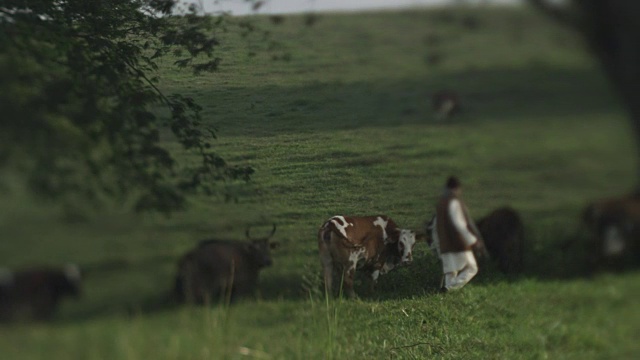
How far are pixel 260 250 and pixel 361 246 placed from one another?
61 cm

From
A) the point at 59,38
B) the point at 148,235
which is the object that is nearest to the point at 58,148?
the point at 148,235

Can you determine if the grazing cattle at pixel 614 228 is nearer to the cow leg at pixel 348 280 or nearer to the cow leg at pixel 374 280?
the cow leg at pixel 374 280

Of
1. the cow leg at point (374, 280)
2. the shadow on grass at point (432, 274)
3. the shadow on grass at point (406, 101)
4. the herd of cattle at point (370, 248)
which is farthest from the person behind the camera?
the cow leg at point (374, 280)

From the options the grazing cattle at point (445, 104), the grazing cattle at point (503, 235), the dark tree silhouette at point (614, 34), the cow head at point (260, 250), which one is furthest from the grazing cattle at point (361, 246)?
the dark tree silhouette at point (614, 34)

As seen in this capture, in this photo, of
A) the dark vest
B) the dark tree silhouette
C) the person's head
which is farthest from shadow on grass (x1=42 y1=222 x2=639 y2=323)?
the dark tree silhouette

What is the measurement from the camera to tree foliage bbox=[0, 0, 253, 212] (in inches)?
155

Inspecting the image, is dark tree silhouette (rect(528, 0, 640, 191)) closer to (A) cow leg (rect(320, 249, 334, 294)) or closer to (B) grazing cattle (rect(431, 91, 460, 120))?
(B) grazing cattle (rect(431, 91, 460, 120))

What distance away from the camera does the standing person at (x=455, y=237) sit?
17.4ft

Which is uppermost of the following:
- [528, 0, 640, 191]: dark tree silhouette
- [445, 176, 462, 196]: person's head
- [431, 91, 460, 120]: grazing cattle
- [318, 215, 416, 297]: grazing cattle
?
[528, 0, 640, 191]: dark tree silhouette

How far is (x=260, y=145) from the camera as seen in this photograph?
17.0ft

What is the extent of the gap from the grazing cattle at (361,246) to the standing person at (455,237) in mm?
174

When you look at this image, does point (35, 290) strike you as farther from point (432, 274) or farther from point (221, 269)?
point (432, 274)

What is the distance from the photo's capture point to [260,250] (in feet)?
16.5

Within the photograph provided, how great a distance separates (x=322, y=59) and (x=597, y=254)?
6.31 ft
